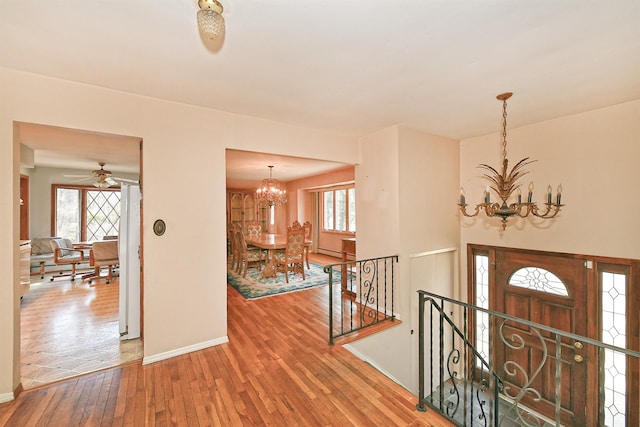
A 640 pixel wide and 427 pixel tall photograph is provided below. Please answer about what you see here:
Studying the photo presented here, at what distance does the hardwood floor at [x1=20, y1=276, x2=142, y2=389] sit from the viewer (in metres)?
2.36

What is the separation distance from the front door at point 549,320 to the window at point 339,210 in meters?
4.03

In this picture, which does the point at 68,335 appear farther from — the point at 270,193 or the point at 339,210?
the point at 339,210

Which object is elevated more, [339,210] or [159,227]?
[339,210]

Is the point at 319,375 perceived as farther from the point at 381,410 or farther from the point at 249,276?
the point at 249,276

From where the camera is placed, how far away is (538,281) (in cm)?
334

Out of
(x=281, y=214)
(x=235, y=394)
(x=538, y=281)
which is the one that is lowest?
(x=235, y=394)

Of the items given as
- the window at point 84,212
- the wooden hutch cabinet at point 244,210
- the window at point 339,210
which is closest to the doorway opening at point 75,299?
the window at point 84,212

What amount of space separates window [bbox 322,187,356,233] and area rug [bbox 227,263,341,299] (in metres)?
2.04

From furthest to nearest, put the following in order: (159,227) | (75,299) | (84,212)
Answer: (84,212)
(75,299)
(159,227)

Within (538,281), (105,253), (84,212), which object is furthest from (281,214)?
(538,281)

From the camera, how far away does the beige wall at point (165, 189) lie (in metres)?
1.95

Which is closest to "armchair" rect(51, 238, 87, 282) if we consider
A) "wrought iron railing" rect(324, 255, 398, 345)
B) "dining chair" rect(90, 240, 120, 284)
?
"dining chair" rect(90, 240, 120, 284)

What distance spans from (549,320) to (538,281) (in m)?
0.47

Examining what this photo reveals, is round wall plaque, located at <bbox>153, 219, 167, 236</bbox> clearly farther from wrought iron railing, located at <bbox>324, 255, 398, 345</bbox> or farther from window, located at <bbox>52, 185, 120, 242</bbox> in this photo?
window, located at <bbox>52, 185, 120, 242</bbox>
